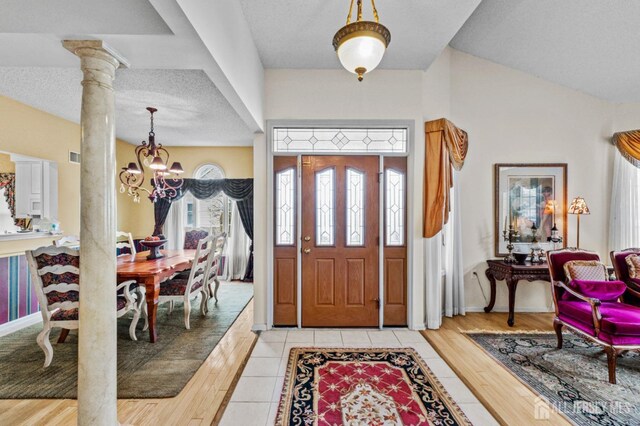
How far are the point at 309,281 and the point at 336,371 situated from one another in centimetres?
125

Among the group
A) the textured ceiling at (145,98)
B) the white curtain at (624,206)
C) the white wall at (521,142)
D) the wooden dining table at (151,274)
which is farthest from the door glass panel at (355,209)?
the white curtain at (624,206)

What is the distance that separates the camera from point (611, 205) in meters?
4.29

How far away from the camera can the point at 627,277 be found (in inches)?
126

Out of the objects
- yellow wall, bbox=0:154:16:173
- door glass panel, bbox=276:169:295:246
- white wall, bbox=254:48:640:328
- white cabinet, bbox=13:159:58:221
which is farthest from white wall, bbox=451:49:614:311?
yellow wall, bbox=0:154:16:173

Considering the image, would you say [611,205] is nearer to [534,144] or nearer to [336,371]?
[534,144]

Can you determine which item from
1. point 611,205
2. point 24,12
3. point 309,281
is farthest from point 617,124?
point 24,12

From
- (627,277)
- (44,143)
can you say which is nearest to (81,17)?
(44,143)

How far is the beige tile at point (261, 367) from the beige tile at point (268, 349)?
8 centimetres

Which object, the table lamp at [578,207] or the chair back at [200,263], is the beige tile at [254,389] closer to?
the chair back at [200,263]

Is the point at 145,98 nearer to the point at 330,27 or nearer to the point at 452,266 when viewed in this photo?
the point at 330,27

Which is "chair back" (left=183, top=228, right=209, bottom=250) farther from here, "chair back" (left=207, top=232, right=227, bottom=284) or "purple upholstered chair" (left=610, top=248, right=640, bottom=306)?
"purple upholstered chair" (left=610, top=248, right=640, bottom=306)

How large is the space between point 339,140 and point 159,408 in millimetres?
3214

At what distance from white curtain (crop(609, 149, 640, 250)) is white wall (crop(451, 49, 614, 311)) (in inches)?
3.3

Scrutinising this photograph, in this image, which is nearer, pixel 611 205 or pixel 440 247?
pixel 440 247
